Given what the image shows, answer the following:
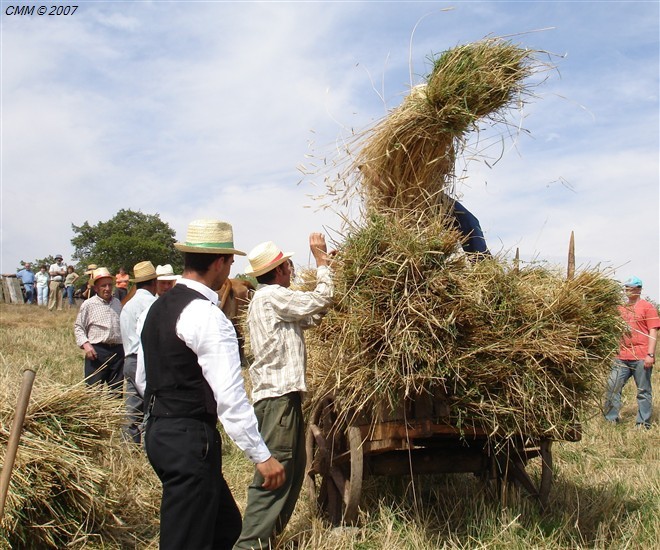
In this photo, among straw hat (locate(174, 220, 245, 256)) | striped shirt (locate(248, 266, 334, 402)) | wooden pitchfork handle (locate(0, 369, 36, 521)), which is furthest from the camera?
striped shirt (locate(248, 266, 334, 402))

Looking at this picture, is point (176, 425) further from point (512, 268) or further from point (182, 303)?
point (512, 268)

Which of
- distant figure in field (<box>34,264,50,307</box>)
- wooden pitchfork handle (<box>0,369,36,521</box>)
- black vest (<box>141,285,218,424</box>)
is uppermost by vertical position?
distant figure in field (<box>34,264,50,307</box>)

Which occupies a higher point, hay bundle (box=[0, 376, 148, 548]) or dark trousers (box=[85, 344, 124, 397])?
dark trousers (box=[85, 344, 124, 397])

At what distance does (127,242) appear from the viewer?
40312mm

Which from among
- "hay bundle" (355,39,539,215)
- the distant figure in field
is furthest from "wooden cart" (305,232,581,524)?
the distant figure in field

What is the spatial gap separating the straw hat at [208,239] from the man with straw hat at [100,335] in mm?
4291

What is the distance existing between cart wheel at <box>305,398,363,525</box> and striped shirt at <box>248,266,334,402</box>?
1.54 ft

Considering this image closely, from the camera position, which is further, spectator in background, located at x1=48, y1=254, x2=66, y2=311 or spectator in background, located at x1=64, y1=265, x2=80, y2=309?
spectator in background, located at x1=64, y1=265, x2=80, y2=309

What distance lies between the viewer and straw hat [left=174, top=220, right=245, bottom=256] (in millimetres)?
3643

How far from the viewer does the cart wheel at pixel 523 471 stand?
185 inches

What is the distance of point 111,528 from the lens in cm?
473

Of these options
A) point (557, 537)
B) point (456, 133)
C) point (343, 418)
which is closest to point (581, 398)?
point (557, 537)

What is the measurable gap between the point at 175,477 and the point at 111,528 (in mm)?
1663

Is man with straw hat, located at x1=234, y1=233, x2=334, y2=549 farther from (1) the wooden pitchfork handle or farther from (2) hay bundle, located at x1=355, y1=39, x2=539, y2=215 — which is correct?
(1) the wooden pitchfork handle
